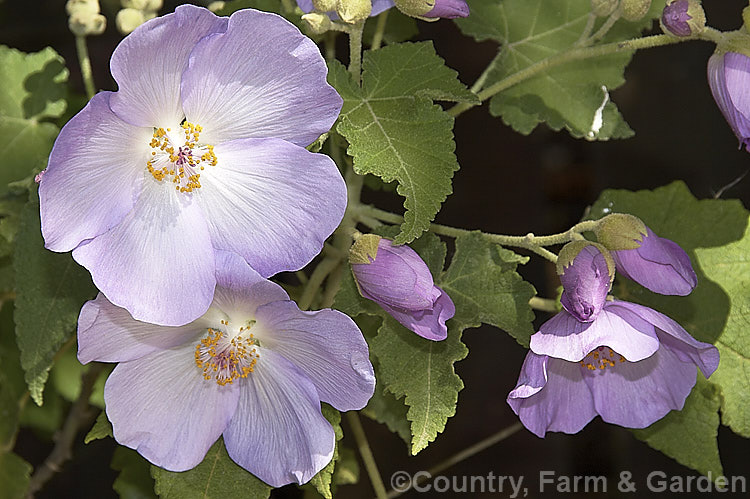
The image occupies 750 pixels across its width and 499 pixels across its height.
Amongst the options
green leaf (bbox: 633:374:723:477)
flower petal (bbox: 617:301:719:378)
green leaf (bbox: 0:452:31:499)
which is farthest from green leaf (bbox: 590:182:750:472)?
green leaf (bbox: 0:452:31:499)

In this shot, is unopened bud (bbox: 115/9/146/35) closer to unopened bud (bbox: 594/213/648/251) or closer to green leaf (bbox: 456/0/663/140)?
green leaf (bbox: 456/0/663/140)

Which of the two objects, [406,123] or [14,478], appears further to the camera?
[14,478]

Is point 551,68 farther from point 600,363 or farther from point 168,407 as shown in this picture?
point 168,407

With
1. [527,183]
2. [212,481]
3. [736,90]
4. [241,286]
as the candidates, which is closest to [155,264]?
[241,286]

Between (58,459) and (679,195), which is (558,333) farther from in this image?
(58,459)

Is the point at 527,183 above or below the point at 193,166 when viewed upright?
below

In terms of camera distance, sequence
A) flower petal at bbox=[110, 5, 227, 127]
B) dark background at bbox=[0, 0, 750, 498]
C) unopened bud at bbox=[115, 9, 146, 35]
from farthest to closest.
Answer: dark background at bbox=[0, 0, 750, 498], unopened bud at bbox=[115, 9, 146, 35], flower petal at bbox=[110, 5, 227, 127]
